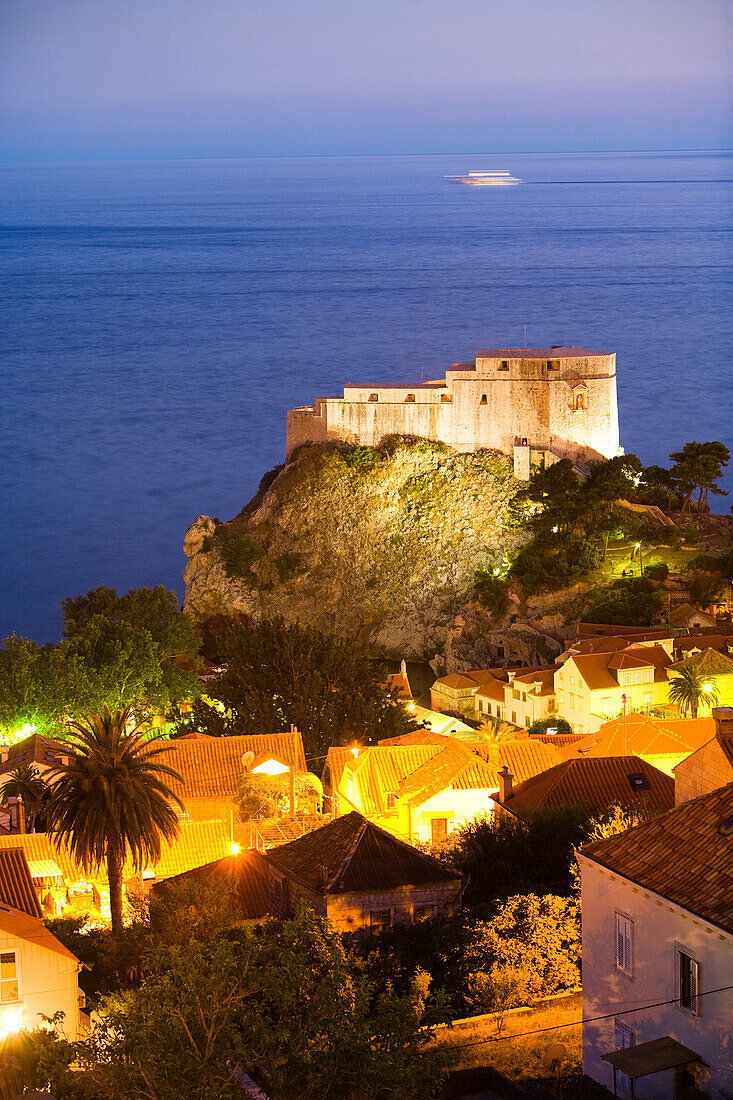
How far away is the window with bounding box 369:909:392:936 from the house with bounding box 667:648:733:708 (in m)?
21.7

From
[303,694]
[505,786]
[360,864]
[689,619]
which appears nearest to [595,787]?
[505,786]

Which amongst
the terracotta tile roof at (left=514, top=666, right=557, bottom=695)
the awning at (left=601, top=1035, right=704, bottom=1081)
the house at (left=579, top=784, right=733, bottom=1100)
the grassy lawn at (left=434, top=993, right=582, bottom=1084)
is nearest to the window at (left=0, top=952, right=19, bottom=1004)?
the grassy lawn at (left=434, top=993, right=582, bottom=1084)

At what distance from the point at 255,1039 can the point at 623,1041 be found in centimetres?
341

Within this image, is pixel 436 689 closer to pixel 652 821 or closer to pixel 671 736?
pixel 671 736

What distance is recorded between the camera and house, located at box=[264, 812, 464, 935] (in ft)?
60.0

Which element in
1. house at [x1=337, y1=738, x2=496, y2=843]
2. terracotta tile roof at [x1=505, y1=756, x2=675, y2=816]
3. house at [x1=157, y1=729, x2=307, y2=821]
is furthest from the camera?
house at [x1=157, y1=729, x2=307, y2=821]

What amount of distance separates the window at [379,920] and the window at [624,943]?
5.07m

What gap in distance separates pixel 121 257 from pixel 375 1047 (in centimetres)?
18398

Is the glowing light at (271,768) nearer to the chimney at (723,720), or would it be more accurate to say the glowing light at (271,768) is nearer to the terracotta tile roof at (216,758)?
the terracotta tile roof at (216,758)

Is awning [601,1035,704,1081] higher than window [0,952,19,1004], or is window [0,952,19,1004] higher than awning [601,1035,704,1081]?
awning [601,1035,704,1081]

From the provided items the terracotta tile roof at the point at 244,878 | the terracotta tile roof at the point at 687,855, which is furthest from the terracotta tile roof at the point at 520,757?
the terracotta tile roof at the point at 687,855

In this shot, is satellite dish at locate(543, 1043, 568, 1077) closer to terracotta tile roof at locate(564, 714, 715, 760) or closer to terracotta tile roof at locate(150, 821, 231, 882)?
terracotta tile roof at locate(150, 821, 231, 882)

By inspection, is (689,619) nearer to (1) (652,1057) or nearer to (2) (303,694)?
(2) (303,694)

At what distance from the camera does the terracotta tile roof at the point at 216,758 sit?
27.4 metres
